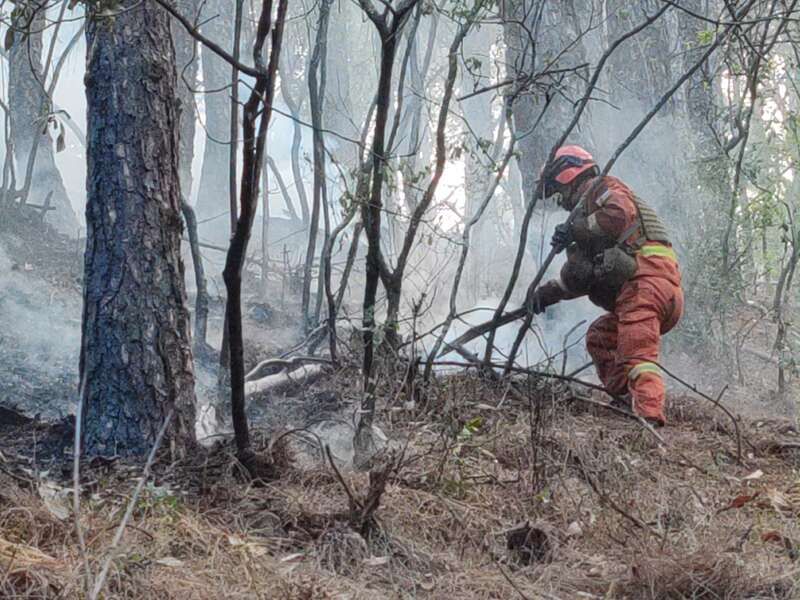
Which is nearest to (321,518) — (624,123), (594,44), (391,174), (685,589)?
(685,589)

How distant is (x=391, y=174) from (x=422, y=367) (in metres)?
1.83

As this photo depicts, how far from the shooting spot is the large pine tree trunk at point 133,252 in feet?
12.1

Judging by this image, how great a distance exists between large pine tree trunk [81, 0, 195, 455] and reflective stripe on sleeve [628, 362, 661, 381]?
2.73 metres

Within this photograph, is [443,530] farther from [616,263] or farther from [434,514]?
[616,263]

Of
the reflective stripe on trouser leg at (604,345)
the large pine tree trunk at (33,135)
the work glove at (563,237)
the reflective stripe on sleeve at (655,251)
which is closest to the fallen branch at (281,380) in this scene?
the work glove at (563,237)

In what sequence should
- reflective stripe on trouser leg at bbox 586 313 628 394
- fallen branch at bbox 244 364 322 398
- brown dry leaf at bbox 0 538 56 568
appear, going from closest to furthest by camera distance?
1. brown dry leaf at bbox 0 538 56 568
2. fallen branch at bbox 244 364 322 398
3. reflective stripe on trouser leg at bbox 586 313 628 394

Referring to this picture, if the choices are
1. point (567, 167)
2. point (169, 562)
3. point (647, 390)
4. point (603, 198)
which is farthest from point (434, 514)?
point (567, 167)

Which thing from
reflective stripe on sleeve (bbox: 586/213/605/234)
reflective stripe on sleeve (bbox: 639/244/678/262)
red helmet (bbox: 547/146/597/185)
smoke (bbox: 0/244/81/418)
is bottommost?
smoke (bbox: 0/244/81/418)

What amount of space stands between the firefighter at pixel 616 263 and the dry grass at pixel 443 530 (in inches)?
58.4

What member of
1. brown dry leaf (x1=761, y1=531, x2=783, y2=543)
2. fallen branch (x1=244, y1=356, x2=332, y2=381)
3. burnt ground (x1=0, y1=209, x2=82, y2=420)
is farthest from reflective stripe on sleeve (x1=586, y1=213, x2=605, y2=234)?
burnt ground (x1=0, y1=209, x2=82, y2=420)

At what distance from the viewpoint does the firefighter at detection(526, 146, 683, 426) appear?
556 centimetres

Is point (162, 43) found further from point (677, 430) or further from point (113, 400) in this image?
point (677, 430)

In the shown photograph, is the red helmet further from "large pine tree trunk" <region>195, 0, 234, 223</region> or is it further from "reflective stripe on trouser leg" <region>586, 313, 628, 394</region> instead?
"large pine tree trunk" <region>195, 0, 234, 223</region>

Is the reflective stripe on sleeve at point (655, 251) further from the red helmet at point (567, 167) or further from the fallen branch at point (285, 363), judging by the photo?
the fallen branch at point (285, 363)
